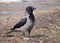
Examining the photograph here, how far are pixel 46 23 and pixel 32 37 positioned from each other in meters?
3.29

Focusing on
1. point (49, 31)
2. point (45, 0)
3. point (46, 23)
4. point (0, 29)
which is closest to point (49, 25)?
point (46, 23)

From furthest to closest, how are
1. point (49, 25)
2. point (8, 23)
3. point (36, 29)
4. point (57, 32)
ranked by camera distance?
point (8, 23) < point (49, 25) < point (36, 29) < point (57, 32)

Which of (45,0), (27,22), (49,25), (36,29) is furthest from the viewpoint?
(45,0)

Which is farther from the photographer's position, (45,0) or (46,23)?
(45,0)

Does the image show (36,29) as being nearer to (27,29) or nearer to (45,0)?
(27,29)

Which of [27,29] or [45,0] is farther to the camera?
[45,0]

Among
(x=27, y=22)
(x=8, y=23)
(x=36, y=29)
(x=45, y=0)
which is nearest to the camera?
(x=27, y=22)

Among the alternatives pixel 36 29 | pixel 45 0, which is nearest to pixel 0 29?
pixel 36 29

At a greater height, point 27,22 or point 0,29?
point 27,22

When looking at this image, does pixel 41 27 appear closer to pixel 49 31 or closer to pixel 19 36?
pixel 49 31

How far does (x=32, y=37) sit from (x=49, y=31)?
51.9 inches

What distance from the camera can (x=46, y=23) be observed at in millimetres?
13391

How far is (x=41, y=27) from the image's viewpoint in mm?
12266

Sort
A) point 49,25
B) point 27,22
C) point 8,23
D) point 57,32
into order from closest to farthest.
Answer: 1. point 27,22
2. point 57,32
3. point 49,25
4. point 8,23
